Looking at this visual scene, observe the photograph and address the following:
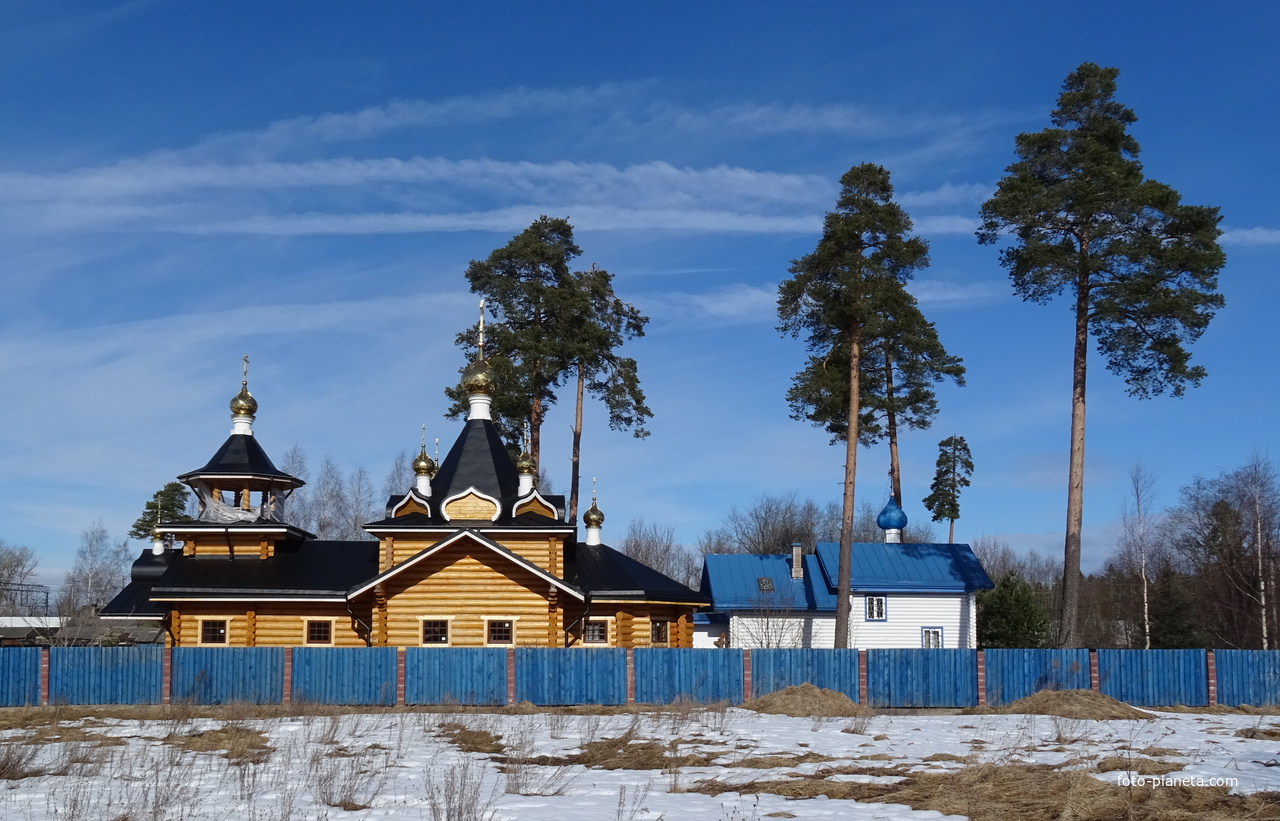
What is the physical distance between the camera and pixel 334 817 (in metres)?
8.70

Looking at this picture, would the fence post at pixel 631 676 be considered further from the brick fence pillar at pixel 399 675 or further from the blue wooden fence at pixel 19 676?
the blue wooden fence at pixel 19 676

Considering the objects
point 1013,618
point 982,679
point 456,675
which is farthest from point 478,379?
point 1013,618

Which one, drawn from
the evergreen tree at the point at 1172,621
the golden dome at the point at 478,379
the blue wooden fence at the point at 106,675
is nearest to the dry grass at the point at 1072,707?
the golden dome at the point at 478,379

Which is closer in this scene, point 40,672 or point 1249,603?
point 40,672

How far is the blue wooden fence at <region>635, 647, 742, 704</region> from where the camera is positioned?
2081 cm

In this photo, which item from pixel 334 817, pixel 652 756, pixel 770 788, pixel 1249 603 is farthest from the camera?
pixel 1249 603

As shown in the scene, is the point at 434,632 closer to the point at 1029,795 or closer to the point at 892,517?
the point at 1029,795

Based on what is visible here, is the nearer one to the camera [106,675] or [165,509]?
[106,675]

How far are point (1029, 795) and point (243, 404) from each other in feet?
73.7

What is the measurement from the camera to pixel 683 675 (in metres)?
20.8

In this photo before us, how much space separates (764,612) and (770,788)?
73.1 feet

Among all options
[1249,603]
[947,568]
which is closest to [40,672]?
[947,568]

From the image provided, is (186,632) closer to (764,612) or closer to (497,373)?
(497,373)

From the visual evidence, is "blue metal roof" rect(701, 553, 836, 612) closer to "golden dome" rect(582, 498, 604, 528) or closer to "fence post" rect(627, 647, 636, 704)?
"golden dome" rect(582, 498, 604, 528)
